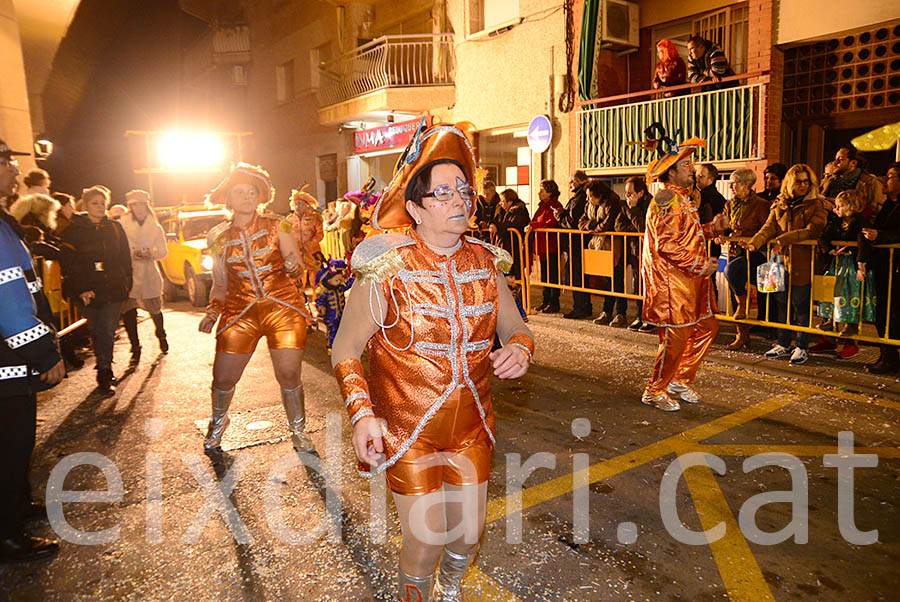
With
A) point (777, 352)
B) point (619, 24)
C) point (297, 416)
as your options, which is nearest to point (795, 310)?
point (777, 352)

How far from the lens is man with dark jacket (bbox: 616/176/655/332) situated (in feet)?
29.2

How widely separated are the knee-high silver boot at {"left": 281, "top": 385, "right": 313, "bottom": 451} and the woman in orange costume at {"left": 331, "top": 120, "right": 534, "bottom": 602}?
2.66m

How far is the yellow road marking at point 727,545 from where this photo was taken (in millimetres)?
3123

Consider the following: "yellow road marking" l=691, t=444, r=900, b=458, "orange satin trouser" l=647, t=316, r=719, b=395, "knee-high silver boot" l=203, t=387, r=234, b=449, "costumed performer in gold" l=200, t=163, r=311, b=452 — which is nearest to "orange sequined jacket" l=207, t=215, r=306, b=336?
"costumed performer in gold" l=200, t=163, r=311, b=452

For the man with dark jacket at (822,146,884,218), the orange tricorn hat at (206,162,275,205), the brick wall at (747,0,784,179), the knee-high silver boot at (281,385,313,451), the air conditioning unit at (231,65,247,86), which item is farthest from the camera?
the air conditioning unit at (231,65,247,86)

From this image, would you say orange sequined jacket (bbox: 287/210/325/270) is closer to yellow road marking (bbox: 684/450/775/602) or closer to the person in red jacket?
the person in red jacket

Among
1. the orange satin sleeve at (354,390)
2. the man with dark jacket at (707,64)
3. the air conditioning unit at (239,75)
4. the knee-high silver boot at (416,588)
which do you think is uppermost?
the air conditioning unit at (239,75)

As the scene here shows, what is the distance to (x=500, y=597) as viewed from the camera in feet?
10.2

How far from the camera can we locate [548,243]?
408 inches

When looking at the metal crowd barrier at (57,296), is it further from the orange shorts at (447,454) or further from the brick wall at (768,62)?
the brick wall at (768,62)

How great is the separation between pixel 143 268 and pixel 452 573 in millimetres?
7253

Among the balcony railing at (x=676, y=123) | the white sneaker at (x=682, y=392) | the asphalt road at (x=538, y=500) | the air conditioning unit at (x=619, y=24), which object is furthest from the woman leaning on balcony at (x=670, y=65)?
the white sneaker at (x=682, y=392)

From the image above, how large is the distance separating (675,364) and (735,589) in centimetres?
279

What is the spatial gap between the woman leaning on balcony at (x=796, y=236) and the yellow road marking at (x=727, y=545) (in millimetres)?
3566
